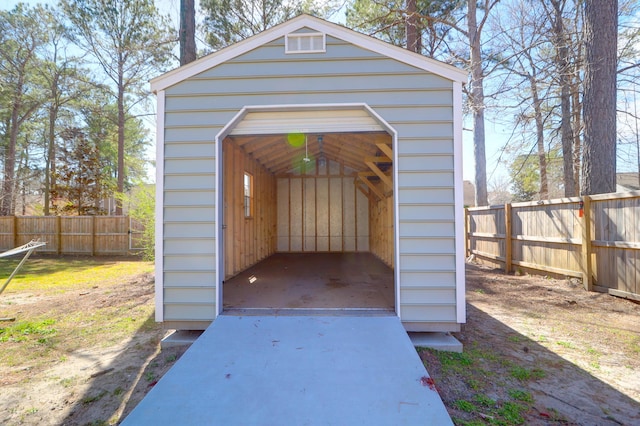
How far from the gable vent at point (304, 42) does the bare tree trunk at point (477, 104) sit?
6093 millimetres

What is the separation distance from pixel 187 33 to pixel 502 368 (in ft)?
23.4

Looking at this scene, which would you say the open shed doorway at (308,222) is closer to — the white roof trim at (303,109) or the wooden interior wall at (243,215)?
the wooden interior wall at (243,215)

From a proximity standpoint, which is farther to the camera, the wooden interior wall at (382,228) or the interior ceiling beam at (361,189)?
the interior ceiling beam at (361,189)

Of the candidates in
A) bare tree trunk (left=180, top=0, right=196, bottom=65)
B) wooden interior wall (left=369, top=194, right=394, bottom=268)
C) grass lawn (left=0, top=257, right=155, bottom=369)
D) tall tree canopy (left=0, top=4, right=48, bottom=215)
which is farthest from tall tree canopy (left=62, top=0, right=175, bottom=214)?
wooden interior wall (left=369, top=194, right=394, bottom=268)

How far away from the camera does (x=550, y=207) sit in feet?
19.0

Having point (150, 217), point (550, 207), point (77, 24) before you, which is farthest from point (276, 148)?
point (77, 24)

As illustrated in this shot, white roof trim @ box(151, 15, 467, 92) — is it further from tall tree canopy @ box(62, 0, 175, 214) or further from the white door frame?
tall tree canopy @ box(62, 0, 175, 214)

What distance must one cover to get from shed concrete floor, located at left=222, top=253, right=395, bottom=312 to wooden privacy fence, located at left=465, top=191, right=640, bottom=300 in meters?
2.90

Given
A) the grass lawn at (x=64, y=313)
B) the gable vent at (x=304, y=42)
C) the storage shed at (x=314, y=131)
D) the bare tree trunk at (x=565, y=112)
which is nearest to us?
the storage shed at (x=314, y=131)

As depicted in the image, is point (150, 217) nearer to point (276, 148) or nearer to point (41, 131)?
point (276, 148)

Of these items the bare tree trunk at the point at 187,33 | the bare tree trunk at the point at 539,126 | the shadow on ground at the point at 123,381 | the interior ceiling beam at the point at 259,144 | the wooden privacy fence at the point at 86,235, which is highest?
the bare tree trunk at the point at 187,33

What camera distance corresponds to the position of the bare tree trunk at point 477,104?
8547 millimetres

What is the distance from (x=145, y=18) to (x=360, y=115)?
1101 centimetres

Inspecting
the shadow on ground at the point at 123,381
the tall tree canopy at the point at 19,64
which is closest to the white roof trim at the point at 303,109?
the shadow on ground at the point at 123,381
